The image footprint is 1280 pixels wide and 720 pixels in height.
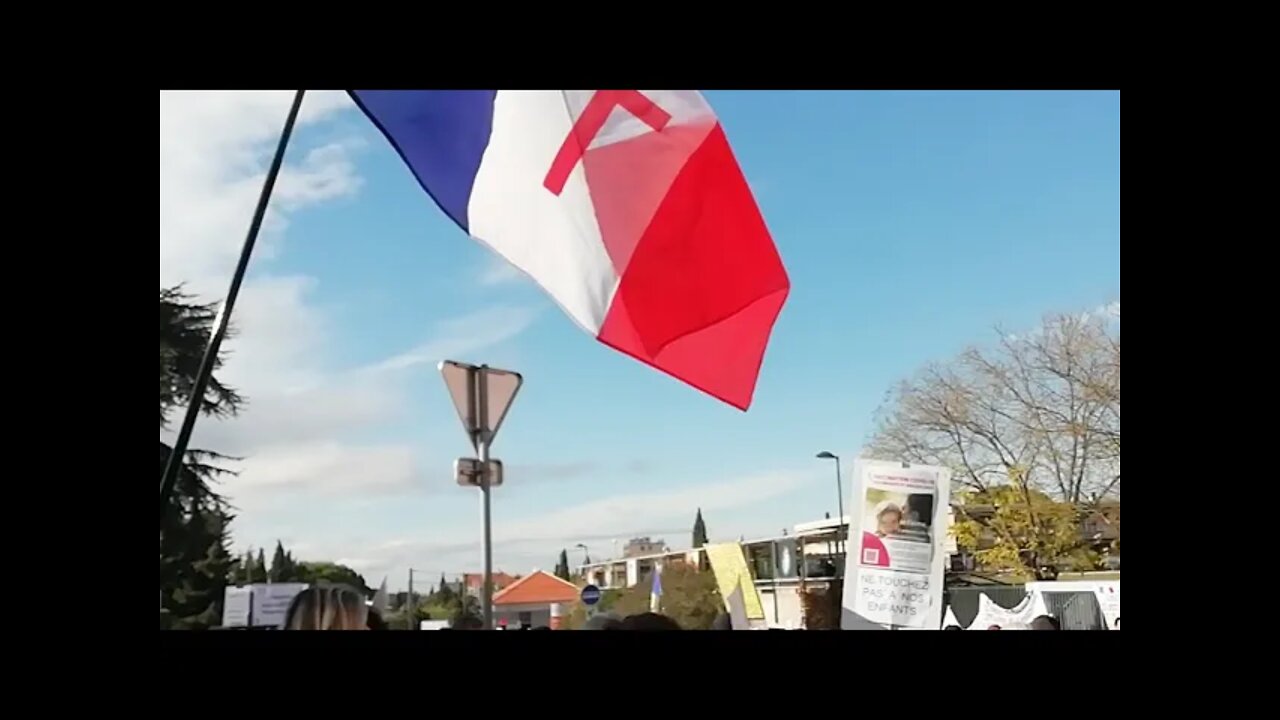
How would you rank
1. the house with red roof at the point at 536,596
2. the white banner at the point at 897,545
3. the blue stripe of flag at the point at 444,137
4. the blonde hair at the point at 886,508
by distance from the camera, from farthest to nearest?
1. the house with red roof at the point at 536,596
2. the blonde hair at the point at 886,508
3. the white banner at the point at 897,545
4. the blue stripe of flag at the point at 444,137

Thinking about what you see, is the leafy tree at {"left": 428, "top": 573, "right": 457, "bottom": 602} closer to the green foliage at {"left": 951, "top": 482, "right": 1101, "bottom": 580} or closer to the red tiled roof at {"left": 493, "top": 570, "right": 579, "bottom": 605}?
the red tiled roof at {"left": 493, "top": 570, "right": 579, "bottom": 605}

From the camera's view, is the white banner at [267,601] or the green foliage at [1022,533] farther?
the green foliage at [1022,533]

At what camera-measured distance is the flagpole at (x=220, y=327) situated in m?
2.73

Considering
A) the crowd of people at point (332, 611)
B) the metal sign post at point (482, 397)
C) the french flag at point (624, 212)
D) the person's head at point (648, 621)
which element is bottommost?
the person's head at point (648, 621)

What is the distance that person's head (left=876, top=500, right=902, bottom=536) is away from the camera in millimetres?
4352

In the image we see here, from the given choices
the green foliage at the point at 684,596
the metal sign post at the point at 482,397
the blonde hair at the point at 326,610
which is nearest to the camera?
the blonde hair at the point at 326,610

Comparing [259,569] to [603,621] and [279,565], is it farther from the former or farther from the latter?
[603,621]

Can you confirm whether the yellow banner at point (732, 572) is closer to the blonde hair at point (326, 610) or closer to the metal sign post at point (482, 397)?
the metal sign post at point (482, 397)

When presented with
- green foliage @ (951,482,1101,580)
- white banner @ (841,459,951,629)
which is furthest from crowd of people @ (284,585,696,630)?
green foliage @ (951,482,1101,580)

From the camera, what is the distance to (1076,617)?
933cm

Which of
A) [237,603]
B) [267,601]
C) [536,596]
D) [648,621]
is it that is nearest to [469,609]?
[267,601]

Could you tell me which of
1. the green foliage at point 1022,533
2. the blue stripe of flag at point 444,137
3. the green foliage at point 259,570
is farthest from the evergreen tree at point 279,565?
the green foliage at point 1022,533
